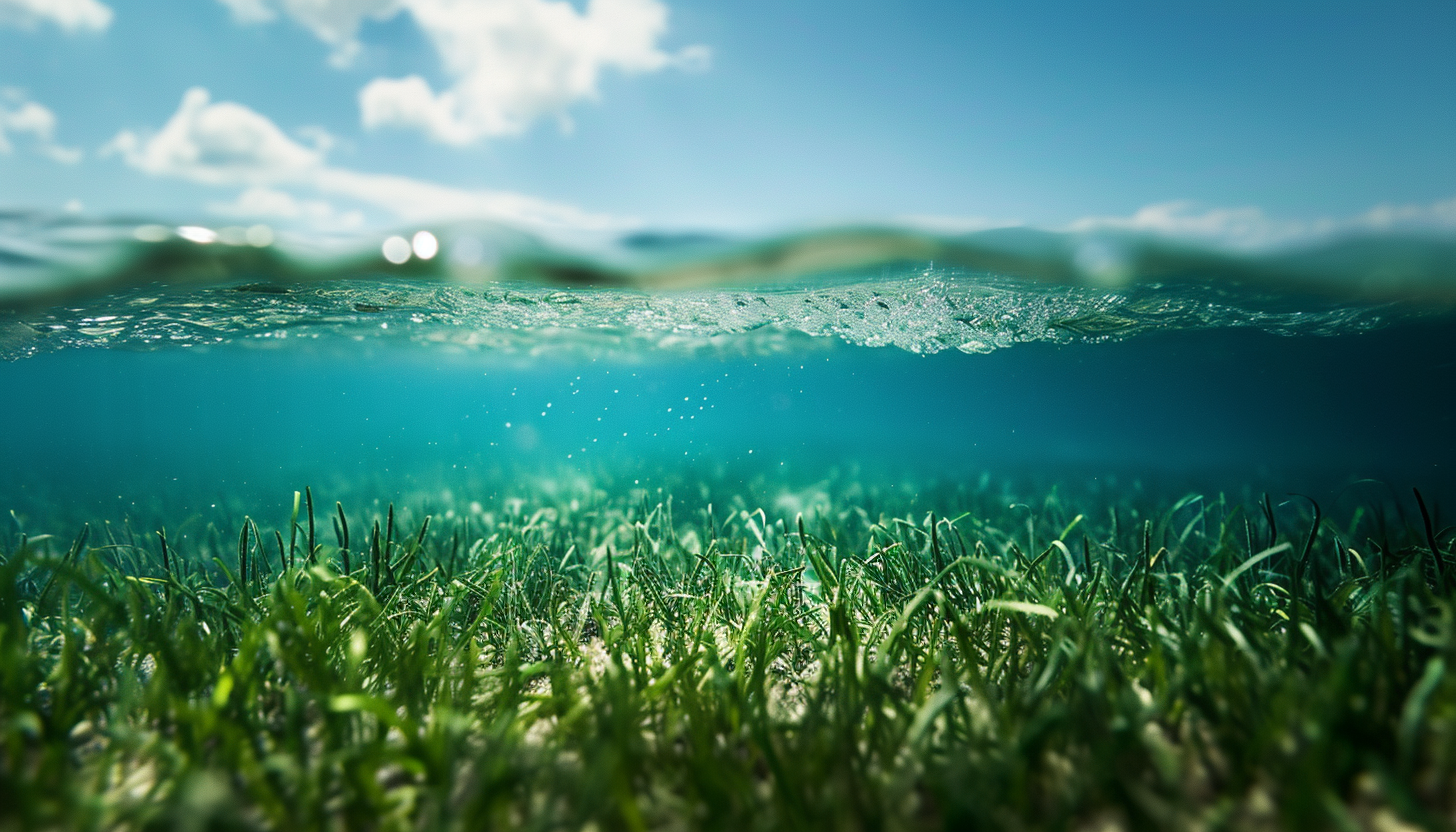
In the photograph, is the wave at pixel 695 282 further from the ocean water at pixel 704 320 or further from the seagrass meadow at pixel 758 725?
the seagrass meadow at pixel 758 725

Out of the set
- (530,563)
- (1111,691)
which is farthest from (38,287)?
(1111,691)

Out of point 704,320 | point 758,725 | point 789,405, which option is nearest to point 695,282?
point 704,320

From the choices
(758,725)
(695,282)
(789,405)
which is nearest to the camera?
(758,725)

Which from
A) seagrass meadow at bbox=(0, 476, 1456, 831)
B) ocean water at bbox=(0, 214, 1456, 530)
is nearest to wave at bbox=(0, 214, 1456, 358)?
ocean water at bbox=(0, 214, 1456, 530)

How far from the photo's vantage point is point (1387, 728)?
6.64ft

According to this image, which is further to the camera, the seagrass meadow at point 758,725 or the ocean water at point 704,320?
the ocean water at point 704,320

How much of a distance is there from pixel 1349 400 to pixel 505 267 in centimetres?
6399

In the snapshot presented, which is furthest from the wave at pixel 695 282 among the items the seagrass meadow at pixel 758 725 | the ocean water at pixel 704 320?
the seagrass meadow at pixel 758 725

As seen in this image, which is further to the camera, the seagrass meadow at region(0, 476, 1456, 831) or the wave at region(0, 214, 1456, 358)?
the wave at region(0, 214, 1456, 358)

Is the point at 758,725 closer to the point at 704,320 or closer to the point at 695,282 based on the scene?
the point at 695,282

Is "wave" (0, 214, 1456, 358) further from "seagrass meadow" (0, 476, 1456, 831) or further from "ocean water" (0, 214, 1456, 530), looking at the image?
"seagrass meadow" (0, 476, 1456, 831)

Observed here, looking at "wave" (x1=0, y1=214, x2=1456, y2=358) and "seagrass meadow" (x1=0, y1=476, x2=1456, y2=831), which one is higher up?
"wave" (x1=0, y1=214, x2=1456, y2=358)

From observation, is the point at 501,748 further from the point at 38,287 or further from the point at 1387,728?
the point at 38,287

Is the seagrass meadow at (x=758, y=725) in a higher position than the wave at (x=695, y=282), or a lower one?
lower
